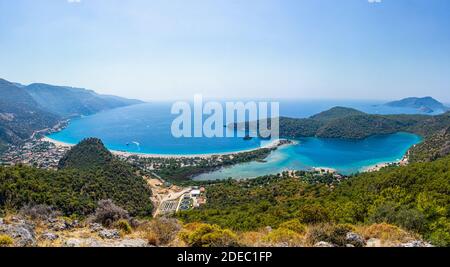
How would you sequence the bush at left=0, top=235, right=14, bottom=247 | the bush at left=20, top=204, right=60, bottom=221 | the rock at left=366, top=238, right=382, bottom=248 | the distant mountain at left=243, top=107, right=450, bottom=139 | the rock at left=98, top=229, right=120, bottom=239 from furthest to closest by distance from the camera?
the distant mountain at left=243, top=107, right=450, bottom=139, the bush at left=20, top=204, right=60, bottom=221, the rock at left=98, top=229, right=120, bottom=239, the rock at left=366, top=238, right=382, bottom=248, the bush at left=0, top=235, right=14, bottom=247

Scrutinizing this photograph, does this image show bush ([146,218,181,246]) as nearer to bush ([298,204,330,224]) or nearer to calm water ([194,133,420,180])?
bush ([298,204,330,224])

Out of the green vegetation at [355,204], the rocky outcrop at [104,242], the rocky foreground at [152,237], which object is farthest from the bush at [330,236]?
the rocky outcrop at [104,242]

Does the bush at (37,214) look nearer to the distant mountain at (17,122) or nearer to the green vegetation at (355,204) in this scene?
the green vegetation at (355,204)

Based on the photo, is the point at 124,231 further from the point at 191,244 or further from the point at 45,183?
the point at 45,183

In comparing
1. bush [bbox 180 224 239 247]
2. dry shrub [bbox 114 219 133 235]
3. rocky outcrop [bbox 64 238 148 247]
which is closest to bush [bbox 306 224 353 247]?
bush [bbox 180 224 239 247]

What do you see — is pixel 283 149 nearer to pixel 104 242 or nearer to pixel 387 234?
pixel 387 234

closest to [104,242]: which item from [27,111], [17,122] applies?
[17,122]
